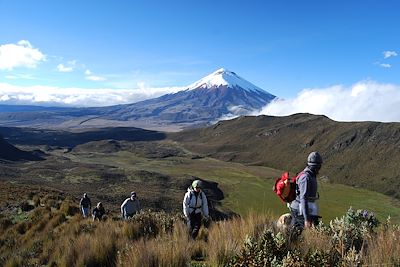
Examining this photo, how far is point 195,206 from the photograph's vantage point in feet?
32.5

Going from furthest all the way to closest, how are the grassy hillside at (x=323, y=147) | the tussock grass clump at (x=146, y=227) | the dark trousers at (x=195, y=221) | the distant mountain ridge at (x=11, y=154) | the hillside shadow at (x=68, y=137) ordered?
the hillside shadow at (x=68, y=137) → the distant mountain ridge at (x=11, y=154) → the grassy hillside at (x=323, y=147) → the dark trousers at (x=195, y=221) → the tussock grass clump at (x=146, y=227)

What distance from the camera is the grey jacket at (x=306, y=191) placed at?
21.6 feet

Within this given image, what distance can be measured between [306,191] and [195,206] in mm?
3776

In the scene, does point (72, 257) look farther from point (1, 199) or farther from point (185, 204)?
point (1, 199)

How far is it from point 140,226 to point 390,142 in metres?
90.6

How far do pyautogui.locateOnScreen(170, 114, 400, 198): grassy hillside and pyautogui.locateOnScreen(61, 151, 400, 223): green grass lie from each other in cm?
611

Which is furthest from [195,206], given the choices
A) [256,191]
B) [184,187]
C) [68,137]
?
[68,137]

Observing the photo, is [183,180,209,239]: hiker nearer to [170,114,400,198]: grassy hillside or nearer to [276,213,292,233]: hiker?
[276,213,292,233]: hiker

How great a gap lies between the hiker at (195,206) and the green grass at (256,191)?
23.0 m

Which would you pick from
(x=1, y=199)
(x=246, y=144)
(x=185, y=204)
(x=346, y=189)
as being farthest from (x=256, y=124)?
(x=185, y=204)

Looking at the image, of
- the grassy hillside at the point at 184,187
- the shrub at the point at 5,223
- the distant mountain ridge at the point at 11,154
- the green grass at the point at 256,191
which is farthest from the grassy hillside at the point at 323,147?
the shrub at the point at 5,223

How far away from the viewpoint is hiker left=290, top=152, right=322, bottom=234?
21.6 feet

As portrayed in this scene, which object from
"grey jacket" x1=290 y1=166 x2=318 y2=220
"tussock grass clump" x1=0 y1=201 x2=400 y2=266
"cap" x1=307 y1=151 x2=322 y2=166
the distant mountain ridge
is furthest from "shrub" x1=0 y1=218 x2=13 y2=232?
the distant mountain ridge

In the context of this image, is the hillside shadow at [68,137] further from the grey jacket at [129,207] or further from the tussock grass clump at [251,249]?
the tussock grass clump at [251,249]
